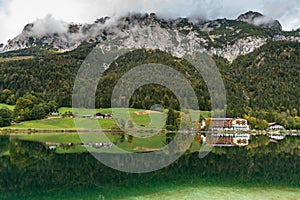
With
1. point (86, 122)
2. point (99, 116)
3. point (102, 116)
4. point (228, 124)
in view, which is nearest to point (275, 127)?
point (228, 124)

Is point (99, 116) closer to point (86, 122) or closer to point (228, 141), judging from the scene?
point (86, 122)

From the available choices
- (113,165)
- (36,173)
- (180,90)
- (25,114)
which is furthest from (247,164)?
(180,90)

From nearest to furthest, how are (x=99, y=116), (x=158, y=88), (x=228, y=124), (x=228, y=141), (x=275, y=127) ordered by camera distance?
(x=228, y=141) → (x=99, y=116) → (x=228, y=124) → (x=275, y=127) → (x=158, y=88)

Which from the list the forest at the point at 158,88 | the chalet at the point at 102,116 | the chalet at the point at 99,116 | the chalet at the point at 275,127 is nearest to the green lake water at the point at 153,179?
the chalet at the point at 99,116

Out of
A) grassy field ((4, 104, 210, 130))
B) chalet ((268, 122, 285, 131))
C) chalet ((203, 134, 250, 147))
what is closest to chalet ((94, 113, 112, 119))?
grassy field ((4, 104, 210, 130))

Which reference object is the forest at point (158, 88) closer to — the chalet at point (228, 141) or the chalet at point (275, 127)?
the chalet at point (275, 127)
